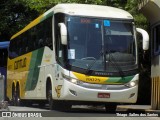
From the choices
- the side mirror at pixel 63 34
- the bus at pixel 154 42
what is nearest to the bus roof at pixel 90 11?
the side mirror at pixel 63 34

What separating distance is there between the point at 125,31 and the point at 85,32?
144 centimetres

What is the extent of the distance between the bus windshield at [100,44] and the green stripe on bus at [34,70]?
3.31 meters

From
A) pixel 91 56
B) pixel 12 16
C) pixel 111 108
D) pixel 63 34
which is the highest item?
pixel 12 16

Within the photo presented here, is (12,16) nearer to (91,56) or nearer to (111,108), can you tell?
(111,108)

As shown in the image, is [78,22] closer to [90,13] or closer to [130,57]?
[90,13]

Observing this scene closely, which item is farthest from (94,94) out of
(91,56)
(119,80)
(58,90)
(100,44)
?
(100,44)

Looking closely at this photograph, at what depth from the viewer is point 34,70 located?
1978 centimetres

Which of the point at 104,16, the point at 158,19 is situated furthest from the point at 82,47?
the point at 158,19

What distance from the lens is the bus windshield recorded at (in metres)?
15.1

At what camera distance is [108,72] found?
15.1m

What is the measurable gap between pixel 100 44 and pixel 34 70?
207 inches

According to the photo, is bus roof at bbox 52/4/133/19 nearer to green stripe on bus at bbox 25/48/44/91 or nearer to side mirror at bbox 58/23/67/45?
side mirror at bbox 58/23/67/45

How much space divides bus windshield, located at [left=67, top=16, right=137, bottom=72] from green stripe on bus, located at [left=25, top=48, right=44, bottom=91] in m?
3.31

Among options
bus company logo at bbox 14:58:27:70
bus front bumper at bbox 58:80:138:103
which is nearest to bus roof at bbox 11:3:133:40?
bus front bumper at bbox 58:80:138:103
